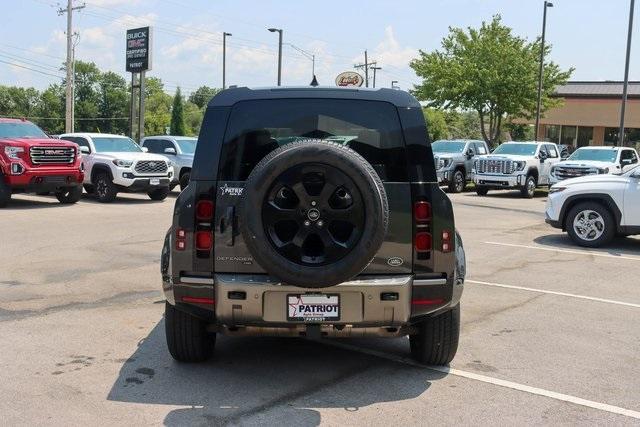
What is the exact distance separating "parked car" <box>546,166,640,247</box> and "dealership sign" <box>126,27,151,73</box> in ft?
91.5

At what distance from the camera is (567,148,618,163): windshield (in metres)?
22.2

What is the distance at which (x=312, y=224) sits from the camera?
13.4ft

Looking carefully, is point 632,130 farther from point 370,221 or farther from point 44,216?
point 370,221

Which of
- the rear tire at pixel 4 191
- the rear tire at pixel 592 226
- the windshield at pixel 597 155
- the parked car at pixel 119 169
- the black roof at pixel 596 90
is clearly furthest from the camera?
the black roof at pixel 596 90

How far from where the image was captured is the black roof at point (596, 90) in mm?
50281

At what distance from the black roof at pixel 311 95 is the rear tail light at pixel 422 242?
871mm

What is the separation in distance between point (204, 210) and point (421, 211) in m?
1.41

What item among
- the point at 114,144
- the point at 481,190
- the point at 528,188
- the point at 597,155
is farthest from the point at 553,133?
the point at 114,144

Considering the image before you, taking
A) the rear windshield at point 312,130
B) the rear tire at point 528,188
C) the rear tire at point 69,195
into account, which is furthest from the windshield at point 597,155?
the rear windshield at point 312,130

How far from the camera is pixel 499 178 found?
74.7 ft

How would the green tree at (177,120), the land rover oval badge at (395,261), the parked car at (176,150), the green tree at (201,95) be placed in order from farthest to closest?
the green tree at (201,95), the green tree at (177,120), the parked car at (176,150), the land rover oval badge at (395,261)

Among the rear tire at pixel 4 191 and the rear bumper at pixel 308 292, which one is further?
the rear tire at pixel 4 191

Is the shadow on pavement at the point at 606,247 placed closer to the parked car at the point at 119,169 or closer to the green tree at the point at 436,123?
the parked car at the point at 119,169

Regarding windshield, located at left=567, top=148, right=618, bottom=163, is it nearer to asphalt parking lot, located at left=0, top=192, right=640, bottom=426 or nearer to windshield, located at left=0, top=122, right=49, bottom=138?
asphalt parking lot, located at left=0, top=192, right=640, bottom=426
